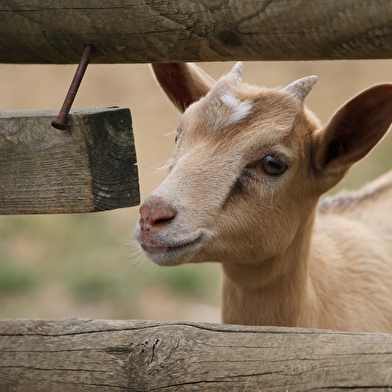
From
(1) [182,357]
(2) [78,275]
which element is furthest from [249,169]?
(2) [78,275]

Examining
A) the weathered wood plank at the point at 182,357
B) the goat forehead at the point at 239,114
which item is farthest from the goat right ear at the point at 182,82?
the weathered wood plank at the point at 182,357

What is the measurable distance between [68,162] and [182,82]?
1.43 meters

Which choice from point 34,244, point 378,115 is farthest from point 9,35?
point 34,244

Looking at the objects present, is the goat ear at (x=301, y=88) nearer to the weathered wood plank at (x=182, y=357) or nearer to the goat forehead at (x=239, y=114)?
the goat forehead at (x=239, y=114)

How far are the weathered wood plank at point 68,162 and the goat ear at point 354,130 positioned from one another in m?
1.17

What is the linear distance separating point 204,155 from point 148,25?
2.86 feet

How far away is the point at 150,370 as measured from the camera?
6.91 feet

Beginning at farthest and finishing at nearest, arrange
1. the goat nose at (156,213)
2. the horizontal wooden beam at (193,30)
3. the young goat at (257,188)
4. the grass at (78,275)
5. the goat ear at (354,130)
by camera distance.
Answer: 1. the grass at (78,275)
2. the goat ear at (354,130)
3. the young goat at (257,188)
4. the goat nose at (156,213)
5. the horizontal wooden beam at (193,30)

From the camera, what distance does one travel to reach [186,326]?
2.20 meters

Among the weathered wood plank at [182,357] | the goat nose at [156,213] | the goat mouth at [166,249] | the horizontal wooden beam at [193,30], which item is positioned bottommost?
the weathered wood plank at [182,357]

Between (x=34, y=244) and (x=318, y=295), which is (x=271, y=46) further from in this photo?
(x=34, y=244)

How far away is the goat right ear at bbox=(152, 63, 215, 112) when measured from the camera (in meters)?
3.38

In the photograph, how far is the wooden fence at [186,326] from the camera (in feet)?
6.25

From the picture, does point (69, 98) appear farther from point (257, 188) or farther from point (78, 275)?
point (78, 275)
